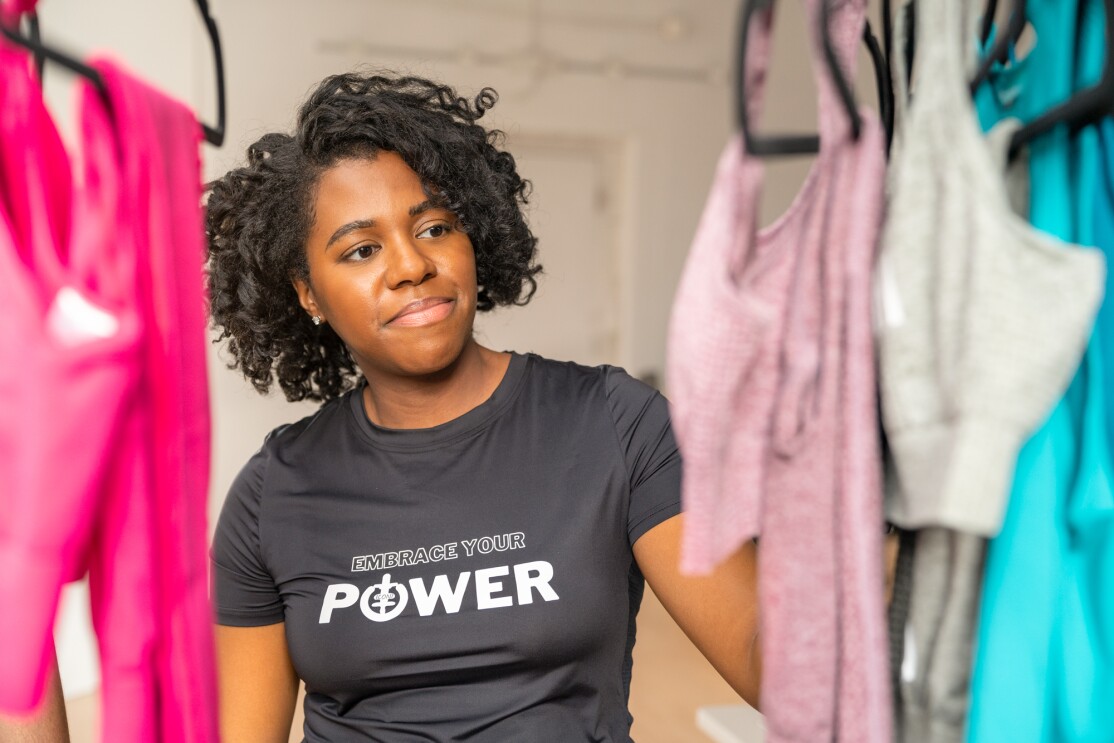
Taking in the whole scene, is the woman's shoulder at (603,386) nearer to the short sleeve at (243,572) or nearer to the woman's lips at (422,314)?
the woman's lips at (422,314)

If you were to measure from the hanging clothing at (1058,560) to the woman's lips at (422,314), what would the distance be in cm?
73

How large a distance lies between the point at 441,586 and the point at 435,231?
439mm

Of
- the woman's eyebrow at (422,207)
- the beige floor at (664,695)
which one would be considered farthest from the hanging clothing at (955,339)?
the beige floor at (664,695)

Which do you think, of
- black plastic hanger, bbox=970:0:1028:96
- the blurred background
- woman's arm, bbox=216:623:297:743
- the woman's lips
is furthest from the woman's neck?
the blurred background

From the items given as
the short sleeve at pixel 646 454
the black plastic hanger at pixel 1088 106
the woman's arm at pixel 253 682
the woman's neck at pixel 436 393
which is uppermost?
the black plastic hanger at pixel 1088 106

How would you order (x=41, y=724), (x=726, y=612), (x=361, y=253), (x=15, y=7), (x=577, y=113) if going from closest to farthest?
(x=15, y=7), (x=41, y=724), (x=726, y=612), (x=361, y=253), (x=577, y=113)

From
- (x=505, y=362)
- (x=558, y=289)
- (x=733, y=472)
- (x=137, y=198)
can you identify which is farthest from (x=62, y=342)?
(x=558, y=289)

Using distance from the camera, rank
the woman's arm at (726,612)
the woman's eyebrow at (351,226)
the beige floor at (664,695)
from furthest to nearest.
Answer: the beige floor at (664,695), the woman's eyebrow at (351,226), the woman's arm at (726,612)

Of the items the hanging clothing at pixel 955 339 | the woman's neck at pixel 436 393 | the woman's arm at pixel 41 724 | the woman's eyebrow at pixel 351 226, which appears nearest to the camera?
→ the hanging clothing at pixel 955 339

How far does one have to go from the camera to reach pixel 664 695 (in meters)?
3.23

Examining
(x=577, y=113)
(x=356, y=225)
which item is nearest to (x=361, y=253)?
(x=356, y=225)

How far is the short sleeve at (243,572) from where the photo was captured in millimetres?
1357

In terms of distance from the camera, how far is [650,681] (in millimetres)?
3369

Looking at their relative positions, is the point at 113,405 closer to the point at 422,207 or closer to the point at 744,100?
the point at 744,100
